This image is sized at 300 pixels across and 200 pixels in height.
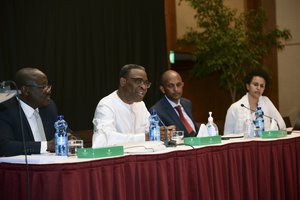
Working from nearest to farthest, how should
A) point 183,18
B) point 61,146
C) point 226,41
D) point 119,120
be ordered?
point 61,146
point 119,120
point 226,41
point 183,18

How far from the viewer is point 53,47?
5.68 metres

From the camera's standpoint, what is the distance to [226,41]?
7.39 meters

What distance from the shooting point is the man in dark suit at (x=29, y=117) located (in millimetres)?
3084

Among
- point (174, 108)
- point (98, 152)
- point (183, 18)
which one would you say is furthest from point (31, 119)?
point (183, 18)

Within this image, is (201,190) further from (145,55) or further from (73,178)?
(145,55)

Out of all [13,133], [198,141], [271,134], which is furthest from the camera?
[271,134]

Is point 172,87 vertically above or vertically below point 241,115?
above

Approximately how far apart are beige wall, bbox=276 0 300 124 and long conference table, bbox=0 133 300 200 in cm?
513

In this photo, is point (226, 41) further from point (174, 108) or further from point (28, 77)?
point (28, 77)

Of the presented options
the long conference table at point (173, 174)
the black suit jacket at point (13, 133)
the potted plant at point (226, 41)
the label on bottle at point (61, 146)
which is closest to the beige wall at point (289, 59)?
the potted plant at point (226, 41)

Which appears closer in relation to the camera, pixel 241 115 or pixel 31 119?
pixel 31 119

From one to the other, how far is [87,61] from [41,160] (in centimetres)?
367

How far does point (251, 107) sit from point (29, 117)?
242 centimetres

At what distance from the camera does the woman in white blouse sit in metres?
4.74
